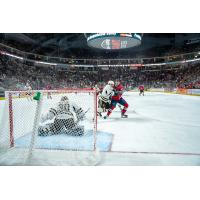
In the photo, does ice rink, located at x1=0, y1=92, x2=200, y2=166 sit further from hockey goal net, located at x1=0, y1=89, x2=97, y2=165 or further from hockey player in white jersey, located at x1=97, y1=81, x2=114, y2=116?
hockey player in white jersey, located at x1=97, y1=81, x2=114, y2=116

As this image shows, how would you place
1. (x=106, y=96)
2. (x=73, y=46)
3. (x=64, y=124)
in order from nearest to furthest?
(x=64, y=124), (x=106, y=96), (x=73, y=46)

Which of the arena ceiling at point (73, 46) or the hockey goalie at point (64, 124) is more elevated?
the arena ceiling at point (73, 46)

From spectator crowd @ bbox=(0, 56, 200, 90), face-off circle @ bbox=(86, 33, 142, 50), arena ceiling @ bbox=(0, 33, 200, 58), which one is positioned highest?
arena ceiling @ bbox=(0, 33, 200, 58)

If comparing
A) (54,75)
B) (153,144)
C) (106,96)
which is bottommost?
(153,144)

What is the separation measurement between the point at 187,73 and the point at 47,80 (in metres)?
6.48

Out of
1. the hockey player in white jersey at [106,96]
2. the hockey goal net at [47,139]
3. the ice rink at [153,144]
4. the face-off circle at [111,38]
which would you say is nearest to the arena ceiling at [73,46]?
the face-off circle at [111,38]

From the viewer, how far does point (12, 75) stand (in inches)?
261

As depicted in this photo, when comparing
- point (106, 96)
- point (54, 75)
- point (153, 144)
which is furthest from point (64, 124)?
point (54, 75)

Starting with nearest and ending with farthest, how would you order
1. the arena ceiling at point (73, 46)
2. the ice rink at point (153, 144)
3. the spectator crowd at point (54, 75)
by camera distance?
the ice rink at point (153, 144), the arena ceiling at point (73, 46), the spectator crowd at point (54, 75)

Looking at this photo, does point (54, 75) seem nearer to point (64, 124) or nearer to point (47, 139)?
point (64, 124)

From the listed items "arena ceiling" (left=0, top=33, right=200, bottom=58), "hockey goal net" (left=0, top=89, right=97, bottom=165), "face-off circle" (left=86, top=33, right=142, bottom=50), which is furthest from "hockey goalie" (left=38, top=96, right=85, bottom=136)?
"arena ceiling" (left=0, top=33, right=200, bottom=58)

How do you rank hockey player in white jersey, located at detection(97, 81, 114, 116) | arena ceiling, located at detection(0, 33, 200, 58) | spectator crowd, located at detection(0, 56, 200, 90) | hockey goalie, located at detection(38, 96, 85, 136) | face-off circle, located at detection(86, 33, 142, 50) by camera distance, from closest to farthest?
hockey goalie, located at detection(38, 96, 85, 136) < face-off circle, located at detection(86, 33, 142, 50) < hockey player in white jersey, located at detection(97, 81, 114, 116) < arena ceiling, located at detection(0, 33, 200, 58) < spectator crowd, located at detection(0, 56, 200, 90)

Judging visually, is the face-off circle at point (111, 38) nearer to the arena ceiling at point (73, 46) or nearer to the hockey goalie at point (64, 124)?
the arena ceiling at point (73, 46)
